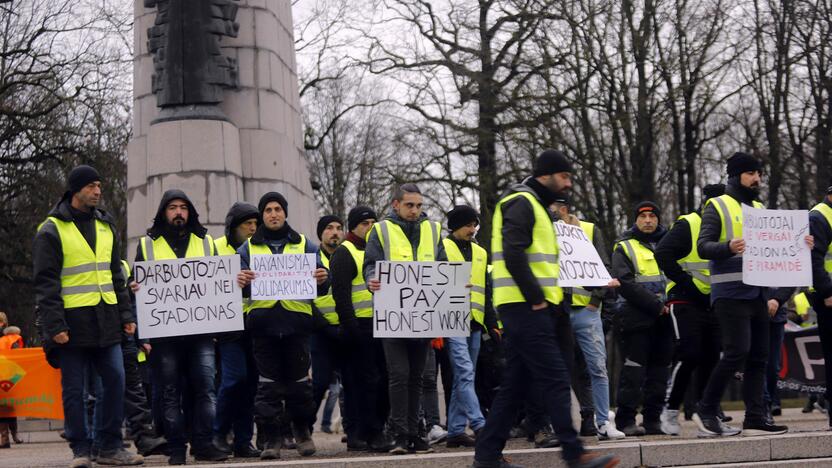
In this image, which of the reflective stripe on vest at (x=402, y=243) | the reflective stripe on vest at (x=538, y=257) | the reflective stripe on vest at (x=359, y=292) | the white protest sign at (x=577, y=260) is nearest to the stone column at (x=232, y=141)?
the reflective stripe on vest at (x=359, y=292)

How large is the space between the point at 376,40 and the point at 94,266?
2023 centimetres

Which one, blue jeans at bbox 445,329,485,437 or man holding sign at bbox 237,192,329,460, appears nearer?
man holding sign at bbox 237,192,329,460

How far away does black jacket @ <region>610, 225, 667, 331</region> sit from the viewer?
10.7 metres

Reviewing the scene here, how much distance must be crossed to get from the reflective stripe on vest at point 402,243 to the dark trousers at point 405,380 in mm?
660

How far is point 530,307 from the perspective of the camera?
7605 millimetres

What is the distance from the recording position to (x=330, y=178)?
40438 millimetres

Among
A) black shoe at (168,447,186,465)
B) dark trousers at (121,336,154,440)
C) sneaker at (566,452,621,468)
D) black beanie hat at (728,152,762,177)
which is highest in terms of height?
black beanie hat at (728,152,762,177)

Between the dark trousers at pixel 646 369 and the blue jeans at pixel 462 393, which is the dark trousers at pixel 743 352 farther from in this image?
the blue jeans at pixel 462 393

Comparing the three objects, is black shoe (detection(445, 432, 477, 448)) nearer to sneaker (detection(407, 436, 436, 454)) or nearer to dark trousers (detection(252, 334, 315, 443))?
Result: sneaker (detection(407, 436, 436, 454))

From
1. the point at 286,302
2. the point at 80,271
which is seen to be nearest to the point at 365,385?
the point at 286,302

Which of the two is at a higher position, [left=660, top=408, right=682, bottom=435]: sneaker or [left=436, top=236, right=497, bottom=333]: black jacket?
[left=436, top=236, right=497, bottom=333]: black jacket

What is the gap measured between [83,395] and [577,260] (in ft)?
11.8

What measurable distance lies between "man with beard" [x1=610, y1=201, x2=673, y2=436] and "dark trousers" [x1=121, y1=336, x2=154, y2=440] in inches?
166

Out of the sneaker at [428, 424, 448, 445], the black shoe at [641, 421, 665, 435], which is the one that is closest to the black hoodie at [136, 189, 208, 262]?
the sneaker at [428, 424, 448, 445]
